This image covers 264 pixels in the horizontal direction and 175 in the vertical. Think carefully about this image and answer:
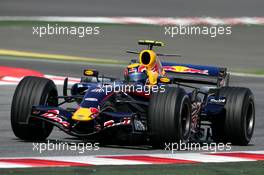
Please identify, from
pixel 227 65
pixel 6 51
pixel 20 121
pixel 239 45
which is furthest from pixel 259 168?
pixel 239 45

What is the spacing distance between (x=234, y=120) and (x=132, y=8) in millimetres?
20138

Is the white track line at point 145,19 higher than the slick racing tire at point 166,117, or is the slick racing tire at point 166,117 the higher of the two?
the white track line at point 145,19

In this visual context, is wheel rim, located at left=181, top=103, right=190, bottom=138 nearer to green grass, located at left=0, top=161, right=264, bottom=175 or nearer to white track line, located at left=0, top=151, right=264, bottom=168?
white track line, located at left=0, top=151, right=264, bottom=168

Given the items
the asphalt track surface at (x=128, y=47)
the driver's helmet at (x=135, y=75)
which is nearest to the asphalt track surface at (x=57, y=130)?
the asphalt track surface at (x=128, y=47)

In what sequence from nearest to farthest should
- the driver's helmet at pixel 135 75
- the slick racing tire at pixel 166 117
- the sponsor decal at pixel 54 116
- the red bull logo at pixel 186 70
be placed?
the slick racing tire at pixel 166 117 → the sponsor decal at pixel 54 116 → the driver's helmet at pixel 135 75 → the red bull logo at pixel 186 70

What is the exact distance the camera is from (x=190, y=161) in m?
10.5

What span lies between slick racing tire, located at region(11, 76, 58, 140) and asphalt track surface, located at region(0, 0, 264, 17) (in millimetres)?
18939

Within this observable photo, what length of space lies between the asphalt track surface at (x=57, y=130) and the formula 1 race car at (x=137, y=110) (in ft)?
0.59

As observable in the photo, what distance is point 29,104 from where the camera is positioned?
11727 millimetres

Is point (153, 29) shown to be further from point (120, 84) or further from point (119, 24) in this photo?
point (120, 84)

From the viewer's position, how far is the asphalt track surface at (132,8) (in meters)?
31.2

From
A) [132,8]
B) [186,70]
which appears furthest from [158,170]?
[132,8]

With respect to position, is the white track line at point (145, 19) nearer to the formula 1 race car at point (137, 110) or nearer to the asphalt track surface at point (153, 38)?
the asphalt track surface at point (153, 38)

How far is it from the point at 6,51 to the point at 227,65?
588 cm
